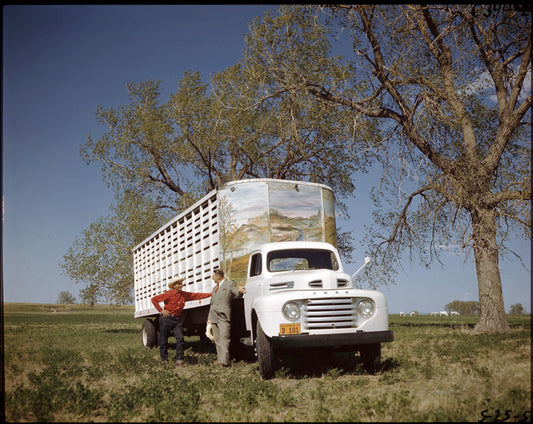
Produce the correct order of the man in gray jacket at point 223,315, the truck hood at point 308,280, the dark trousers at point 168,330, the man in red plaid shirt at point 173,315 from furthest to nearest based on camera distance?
the man in red plaid shirt at point 173,315 → the dark trousers at point 168,330 → the man in gray jacket at point 223,315 → the truck hood at point 308,280

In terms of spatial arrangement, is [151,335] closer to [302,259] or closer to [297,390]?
[302,259]

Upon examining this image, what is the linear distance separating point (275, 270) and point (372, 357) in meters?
2.56

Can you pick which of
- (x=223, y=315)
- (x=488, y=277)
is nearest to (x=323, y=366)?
(x=223, y=315)

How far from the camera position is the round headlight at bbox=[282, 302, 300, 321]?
8852 millimetres

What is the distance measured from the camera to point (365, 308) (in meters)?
9.16

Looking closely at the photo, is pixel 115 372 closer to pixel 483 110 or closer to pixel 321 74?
pixel 321 74

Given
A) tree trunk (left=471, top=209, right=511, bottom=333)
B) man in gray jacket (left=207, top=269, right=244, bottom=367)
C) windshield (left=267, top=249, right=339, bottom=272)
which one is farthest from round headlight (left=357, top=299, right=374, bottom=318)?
tree trunk (left=471, top=209, right=511, bottom=333)

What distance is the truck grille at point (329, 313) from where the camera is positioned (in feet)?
29.0

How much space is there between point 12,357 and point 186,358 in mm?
4455

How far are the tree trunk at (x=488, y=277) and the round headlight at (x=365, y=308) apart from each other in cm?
788

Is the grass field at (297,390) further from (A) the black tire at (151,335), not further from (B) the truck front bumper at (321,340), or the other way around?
(A) the black tire at (151,335)

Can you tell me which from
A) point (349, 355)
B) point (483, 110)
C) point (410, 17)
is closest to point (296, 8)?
point (410, 17)

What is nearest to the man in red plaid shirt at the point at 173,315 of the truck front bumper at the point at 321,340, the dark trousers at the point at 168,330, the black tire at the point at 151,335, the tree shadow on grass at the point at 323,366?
the dark trousers at the point at 168,330

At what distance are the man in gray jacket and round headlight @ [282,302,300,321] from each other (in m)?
2.12
